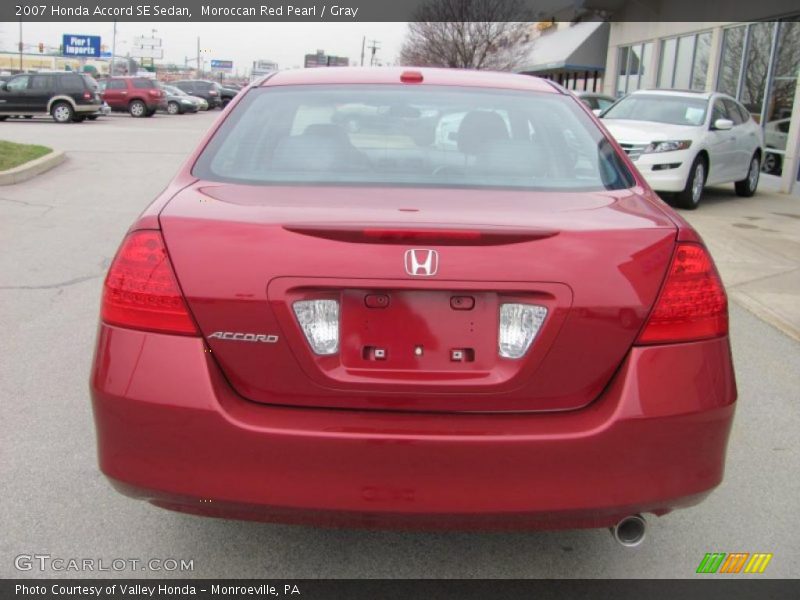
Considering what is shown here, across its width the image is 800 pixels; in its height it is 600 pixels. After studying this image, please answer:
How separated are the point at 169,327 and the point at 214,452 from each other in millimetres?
360

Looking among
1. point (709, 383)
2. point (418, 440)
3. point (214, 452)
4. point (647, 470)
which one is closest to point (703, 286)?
point (709, 383)

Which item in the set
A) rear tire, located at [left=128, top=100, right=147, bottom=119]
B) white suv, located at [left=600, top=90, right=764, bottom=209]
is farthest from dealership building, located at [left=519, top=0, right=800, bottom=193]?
rear tire, located at [left=128, top=100, right=147, bottom=119]

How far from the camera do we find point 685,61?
70.2ft

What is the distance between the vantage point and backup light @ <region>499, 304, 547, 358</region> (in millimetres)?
2268

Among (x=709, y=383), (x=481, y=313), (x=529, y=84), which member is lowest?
(x=709, y=383)

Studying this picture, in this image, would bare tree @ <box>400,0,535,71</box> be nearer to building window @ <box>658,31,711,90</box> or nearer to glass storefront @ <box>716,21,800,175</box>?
building window @ <box>658,31,711,90</box>

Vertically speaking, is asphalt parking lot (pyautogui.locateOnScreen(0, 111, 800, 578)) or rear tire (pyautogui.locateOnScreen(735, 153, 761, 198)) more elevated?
rear tire (pyautogui.locateOnScreen(735, 153, 761, 198))

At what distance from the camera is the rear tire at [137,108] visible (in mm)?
37750

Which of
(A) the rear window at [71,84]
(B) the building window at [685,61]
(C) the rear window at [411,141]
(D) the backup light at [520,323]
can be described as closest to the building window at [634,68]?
(B) the building window at [685,61]

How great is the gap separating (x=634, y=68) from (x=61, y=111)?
19.9 m

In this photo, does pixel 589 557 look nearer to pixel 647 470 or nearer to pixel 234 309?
pixel 647 470

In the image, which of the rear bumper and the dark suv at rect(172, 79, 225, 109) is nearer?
the rear bumper

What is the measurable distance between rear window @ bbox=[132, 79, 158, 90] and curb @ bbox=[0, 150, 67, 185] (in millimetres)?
23830

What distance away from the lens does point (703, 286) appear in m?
2.42
